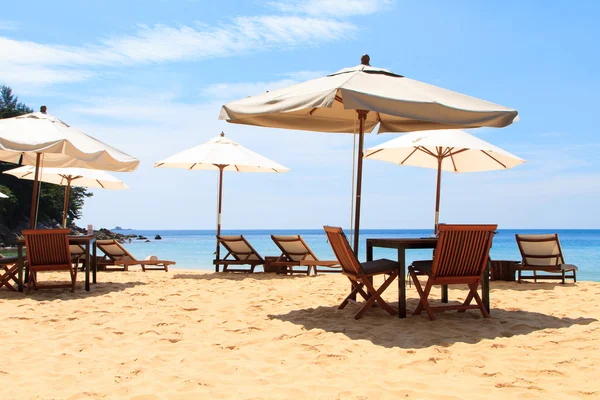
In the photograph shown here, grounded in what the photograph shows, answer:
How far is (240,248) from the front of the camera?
9.09m

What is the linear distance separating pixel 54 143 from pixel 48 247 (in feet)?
3.71

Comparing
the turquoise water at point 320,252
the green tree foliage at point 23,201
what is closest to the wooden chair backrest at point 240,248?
the turquoise water at point 320,252

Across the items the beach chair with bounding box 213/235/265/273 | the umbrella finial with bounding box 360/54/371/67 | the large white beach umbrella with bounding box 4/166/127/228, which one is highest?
the umbrella finial with bounding box 360/54/371/67

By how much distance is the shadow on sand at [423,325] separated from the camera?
387 centimetres

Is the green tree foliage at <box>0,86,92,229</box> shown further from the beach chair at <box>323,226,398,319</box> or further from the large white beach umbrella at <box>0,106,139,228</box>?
the beach chair at <box>323,226,398,319</box>

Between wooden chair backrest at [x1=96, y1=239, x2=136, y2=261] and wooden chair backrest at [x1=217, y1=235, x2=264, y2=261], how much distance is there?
1.68 metres

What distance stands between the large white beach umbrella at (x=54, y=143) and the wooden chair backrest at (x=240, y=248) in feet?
7.97

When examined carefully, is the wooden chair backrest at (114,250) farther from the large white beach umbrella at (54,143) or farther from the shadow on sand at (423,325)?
the shadow on sand at (423,325)

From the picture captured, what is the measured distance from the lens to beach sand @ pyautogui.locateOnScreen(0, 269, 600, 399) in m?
2.79

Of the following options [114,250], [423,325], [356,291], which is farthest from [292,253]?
[423,325]

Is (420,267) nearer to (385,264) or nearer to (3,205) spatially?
(385,264)

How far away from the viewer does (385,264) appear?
187 inches

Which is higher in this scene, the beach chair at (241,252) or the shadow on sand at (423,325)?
the beach chair at (241,252)

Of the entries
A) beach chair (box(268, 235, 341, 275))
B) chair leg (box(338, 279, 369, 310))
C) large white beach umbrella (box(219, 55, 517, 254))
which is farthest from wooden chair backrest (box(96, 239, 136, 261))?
chair leg (box(338, 279, 369, 310))
